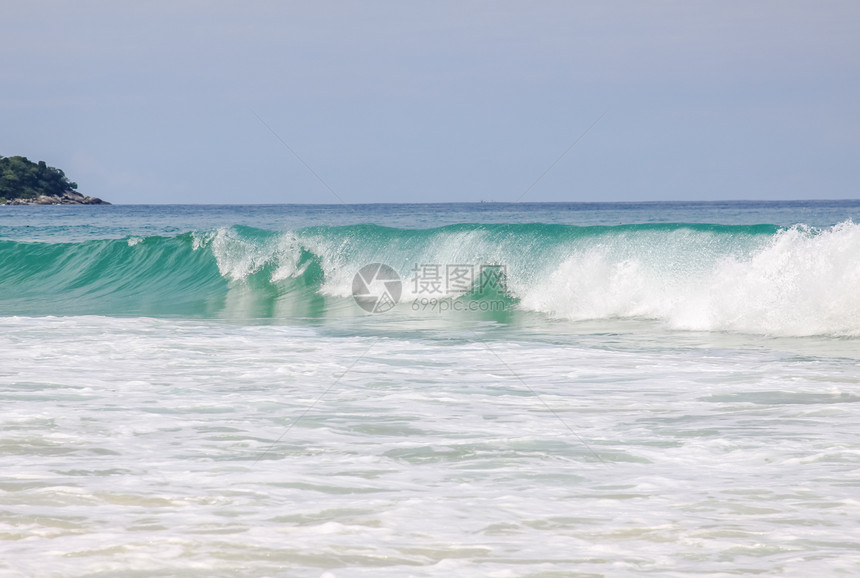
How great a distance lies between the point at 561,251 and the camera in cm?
1512

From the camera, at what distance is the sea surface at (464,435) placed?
312 centimetres

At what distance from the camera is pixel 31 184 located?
10062cm

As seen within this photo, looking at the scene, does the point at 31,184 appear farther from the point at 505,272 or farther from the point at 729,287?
the point at 729,287

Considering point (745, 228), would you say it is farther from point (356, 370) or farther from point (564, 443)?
point (564, 443)

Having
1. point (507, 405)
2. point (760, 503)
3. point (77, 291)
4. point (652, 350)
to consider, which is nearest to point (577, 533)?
point (760, 503)

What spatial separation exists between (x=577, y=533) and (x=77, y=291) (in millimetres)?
17432
